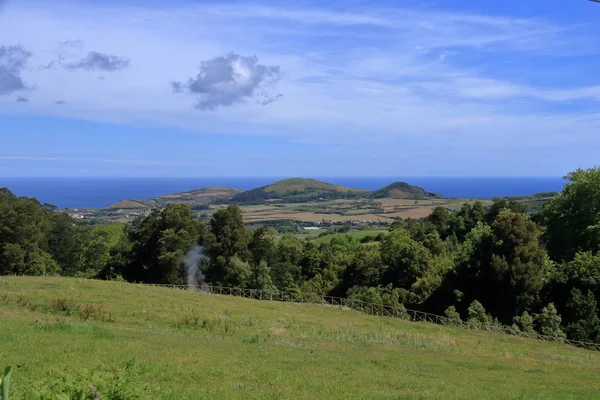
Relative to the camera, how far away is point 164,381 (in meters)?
10.8

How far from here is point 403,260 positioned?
57.6m

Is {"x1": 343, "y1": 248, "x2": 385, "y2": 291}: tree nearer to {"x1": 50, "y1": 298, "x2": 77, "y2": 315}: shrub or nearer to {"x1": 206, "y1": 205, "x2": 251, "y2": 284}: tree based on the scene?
{"x1": 206, "y1": 205, "x2": 251, "y2": 284}: tree

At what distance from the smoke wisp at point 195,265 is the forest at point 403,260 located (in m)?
0.51

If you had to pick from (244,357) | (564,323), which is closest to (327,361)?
(244,357)

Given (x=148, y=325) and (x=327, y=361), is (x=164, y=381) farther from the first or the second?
(x=148, y=325)

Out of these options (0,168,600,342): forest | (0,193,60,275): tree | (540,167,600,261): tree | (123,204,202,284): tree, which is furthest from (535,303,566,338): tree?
(0,193,60,275): tree

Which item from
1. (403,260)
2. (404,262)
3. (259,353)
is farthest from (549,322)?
(259,353)

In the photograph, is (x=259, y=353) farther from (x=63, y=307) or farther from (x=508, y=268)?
(x=508, y=268)

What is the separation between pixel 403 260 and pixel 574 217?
17852mm

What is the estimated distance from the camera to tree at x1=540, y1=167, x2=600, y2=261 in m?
47.6

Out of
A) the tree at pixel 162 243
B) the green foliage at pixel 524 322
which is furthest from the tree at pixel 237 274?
the green foliage at pixel 524 322

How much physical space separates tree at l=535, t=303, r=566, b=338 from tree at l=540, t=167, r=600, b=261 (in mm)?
11672

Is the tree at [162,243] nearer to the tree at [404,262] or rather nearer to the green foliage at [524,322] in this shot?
the tree at [404,262]

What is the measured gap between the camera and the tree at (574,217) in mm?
47625
